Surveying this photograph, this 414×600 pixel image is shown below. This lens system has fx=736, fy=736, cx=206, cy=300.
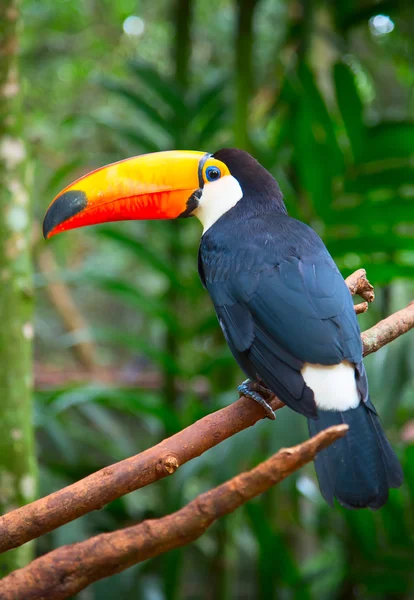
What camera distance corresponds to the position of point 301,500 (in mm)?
3545

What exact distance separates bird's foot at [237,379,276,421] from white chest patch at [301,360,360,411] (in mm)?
104

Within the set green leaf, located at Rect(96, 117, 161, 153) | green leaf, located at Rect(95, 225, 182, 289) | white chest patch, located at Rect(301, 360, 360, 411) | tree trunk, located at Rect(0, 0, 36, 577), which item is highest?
green leaf, located at Rect(96, 117, 161, 153)

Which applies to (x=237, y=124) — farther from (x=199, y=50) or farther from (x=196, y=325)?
(x=199, y=50)

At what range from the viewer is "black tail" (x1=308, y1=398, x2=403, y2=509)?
134 cm

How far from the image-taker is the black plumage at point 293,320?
4.52 ft

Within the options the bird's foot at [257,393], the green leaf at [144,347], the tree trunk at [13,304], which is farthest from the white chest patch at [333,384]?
the green leaf at [144,347]

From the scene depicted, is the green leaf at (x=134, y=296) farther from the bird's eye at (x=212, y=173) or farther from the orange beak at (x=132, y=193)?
the bird's eye at (x=212, y=173)

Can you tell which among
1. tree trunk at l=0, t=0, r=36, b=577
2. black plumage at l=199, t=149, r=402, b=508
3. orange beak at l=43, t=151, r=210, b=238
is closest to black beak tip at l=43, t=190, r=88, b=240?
orange beak at l=43, t=151, r=210, b=238

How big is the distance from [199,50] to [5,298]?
354 centimetres

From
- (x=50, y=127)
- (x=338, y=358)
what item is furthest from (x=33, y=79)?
(x=338, y=358)

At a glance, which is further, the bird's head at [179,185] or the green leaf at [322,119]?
the green leaf at [322,119]

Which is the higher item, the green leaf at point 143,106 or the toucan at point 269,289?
the green leaf at point 143,106

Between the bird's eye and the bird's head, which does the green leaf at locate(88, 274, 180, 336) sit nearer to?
the bird's head

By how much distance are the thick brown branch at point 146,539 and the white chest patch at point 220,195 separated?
120 centimetres
